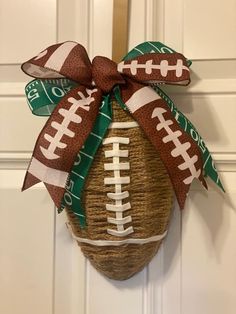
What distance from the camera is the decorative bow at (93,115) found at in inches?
19.0

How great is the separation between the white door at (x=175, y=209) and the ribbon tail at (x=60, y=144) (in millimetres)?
125

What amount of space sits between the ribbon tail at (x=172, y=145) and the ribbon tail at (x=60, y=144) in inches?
2.2

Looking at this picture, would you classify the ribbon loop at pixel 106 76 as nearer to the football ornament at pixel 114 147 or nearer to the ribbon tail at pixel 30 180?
the football ornament at pixel 114 147

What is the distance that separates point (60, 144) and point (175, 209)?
19 centimetres

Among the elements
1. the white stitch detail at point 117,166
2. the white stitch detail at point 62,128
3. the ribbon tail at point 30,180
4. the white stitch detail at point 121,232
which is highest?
the white stitch detail at point 62,128

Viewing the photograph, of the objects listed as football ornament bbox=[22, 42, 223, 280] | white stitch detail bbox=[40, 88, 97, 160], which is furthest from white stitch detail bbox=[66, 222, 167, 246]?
white stitch detail bbox=[40, 88, 97, 160]

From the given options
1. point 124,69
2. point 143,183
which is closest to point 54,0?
point 124,69

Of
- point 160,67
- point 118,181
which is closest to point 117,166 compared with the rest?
point 118,181

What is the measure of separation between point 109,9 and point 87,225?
30 centimetres

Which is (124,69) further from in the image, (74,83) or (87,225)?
(87,225)

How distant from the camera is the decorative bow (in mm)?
481

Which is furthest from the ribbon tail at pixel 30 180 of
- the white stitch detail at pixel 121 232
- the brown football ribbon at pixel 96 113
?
the white stitch detail at pixel 121 232

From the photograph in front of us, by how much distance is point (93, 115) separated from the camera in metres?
0.49

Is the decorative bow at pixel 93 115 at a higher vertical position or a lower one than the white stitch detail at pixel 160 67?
lower
